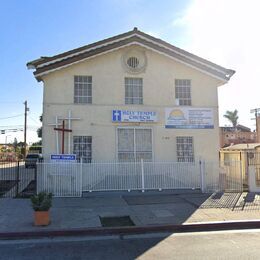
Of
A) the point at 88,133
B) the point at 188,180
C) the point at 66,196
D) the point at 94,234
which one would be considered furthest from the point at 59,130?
the point at 94,234

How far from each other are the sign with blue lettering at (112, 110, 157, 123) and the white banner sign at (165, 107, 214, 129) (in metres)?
0.82

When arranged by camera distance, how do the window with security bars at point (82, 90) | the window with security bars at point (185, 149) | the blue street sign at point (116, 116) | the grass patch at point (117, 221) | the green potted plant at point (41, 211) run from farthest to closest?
1. the window with security bars at point (185, 149)
2. the window with security bars at point (82, 90)
3. the blue street sign at point (116, 116)
4. the grass patch at point (117, 221)
5. the green potted plant at point (41, 211)

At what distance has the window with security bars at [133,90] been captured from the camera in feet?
54.5

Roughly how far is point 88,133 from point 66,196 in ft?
10.6

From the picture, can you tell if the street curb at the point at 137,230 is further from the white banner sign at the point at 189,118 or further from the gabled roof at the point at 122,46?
the gabled roof at the point at 122,46

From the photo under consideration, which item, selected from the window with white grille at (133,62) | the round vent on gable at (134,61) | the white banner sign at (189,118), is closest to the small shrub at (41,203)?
the white banner sign at (189,118)

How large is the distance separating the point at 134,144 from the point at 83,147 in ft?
8.00

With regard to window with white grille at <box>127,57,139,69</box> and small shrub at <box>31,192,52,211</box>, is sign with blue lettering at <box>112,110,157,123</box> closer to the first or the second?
window with white grille at <box>127,57,139,69</box>

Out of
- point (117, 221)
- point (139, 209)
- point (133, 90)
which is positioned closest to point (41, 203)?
point (117, 221)

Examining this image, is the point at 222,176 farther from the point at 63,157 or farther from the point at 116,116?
the point at 63,157

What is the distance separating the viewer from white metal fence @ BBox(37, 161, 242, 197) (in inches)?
561

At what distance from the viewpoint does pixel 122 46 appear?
53.8 ft

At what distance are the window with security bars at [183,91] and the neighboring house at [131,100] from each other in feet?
0.16

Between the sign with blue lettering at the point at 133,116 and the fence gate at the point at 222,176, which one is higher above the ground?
the sign with blue lettering at the point at 133,116
